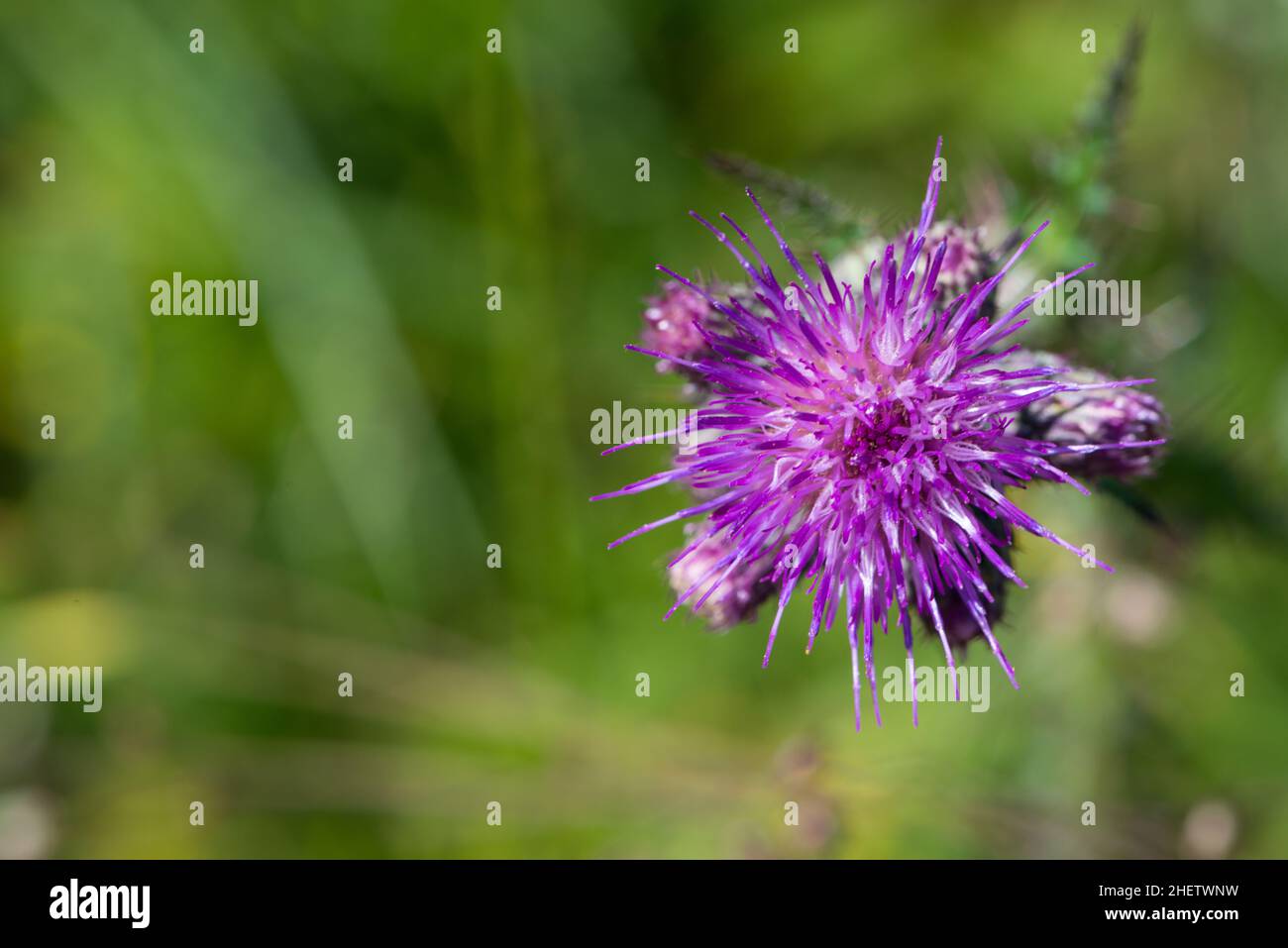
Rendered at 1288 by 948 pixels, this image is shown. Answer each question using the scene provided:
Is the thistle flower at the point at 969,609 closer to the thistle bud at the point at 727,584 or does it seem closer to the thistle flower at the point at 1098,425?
the thistle flower at the point at 1098,425

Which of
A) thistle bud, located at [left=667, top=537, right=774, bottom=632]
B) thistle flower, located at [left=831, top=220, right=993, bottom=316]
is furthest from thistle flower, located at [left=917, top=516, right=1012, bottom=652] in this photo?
thistle flower, located at [left=831, top=220, right=993, bottom=316]

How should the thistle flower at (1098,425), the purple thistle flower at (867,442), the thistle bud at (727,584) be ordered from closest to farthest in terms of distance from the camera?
the purple thistle flower at (867,442) < the thistle flower at (1098,425) < the thistle bud at (727,584)

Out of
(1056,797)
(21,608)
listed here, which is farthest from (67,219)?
(1056,797)

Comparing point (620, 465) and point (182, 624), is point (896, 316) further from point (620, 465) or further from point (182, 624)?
point (182, 624)

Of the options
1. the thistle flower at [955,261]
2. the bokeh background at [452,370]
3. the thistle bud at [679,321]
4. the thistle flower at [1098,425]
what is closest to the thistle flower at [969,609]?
the thistle flower at [1098,425]

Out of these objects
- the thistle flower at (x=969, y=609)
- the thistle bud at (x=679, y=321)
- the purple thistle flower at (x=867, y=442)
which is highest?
the thistle bud at (x=679, y=321)

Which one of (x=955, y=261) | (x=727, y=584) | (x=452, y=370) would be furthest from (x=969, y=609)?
(x=452, y=370)

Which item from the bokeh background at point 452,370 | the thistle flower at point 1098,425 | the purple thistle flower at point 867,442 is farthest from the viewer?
the bokeh background at point 452,370
